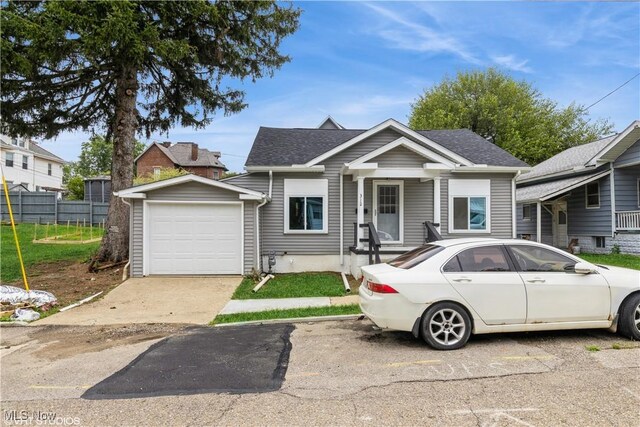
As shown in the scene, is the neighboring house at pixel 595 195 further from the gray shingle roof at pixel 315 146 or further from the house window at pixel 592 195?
the gray shingle roof at pixel 315 146

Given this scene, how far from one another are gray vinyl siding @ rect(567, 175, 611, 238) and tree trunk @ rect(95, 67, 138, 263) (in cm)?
1864

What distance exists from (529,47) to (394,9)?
11.8 meters

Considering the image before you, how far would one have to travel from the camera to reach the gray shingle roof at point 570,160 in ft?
57.1

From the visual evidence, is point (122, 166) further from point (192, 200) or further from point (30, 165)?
point (30, 165)

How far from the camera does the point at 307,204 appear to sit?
498 inches

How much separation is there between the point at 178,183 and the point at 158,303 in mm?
3996

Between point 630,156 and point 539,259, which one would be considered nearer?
point 539,259

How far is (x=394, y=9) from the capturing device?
34.8ft

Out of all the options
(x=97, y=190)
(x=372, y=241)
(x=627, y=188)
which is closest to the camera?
(x=372, y=241)

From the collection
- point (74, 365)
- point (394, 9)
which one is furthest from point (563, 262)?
point (394, 9)

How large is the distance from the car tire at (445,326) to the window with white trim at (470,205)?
8.25 metres

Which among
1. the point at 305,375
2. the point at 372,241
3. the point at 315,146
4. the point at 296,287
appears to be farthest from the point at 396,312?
the point at 315,146

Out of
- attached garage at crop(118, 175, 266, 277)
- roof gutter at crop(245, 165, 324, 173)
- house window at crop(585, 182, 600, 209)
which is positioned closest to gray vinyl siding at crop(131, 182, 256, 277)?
attached garage at crop(118, 175, 266, 277)

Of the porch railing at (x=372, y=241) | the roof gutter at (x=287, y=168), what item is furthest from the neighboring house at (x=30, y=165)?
the porch railing at (x=372, y=241)
